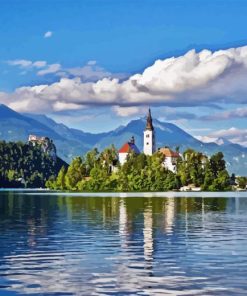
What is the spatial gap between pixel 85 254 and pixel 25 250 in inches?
149

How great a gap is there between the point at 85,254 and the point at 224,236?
43.9 ft

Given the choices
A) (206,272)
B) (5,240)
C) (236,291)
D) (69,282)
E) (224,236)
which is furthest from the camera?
(224,236)

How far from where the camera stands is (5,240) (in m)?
42.6

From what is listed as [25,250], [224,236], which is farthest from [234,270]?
[224,236]

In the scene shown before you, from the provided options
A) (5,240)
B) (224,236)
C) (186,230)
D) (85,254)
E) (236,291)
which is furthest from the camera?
(186,230)

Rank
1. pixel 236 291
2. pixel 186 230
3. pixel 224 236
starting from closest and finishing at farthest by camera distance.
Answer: pixel 236 291 → pixel 224 236 → pixel 186 230

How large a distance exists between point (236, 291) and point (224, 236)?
68.6ft

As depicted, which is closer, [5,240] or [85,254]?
[85,254]

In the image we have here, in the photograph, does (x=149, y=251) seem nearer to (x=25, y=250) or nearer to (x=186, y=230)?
(x=25, y=250)

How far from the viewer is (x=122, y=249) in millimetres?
37531

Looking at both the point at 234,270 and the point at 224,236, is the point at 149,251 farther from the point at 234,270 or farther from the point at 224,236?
the point at 224,236

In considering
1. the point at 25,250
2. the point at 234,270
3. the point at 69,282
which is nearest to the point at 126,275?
the point at 69,282

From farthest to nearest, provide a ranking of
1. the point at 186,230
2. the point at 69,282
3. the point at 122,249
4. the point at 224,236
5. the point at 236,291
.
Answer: the point at 186,230, the point at 224,236, the point at 122,249, the point at 69,282, the point at 236,291

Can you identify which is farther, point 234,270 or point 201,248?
point 201,248
